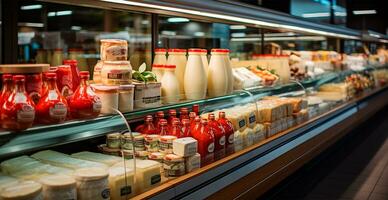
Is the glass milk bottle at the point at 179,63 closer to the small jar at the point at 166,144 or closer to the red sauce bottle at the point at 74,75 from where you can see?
the small jar at the point at 166,144

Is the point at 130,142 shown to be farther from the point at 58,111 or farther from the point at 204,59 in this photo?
the point at 204,59

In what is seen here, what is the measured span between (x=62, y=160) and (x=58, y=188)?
1.26 feet

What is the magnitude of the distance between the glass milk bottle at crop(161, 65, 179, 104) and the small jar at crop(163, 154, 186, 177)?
402mm

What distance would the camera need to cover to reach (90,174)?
168cm

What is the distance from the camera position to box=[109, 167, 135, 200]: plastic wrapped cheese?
5.85 ft

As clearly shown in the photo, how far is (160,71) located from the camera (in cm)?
248

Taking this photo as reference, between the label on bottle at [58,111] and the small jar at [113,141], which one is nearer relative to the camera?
the label on bottle at [58,111]

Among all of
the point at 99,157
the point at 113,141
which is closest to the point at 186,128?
the point at 113,141

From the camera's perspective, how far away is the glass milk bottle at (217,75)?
2.78 meters

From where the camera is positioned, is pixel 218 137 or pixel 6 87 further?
pixel 218 137

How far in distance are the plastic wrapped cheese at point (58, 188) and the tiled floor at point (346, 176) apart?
7.47ft

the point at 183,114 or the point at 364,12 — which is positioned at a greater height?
the point at 364,12

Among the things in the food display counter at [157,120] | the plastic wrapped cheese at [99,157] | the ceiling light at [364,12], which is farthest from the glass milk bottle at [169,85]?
the ceiling light at [364,12]

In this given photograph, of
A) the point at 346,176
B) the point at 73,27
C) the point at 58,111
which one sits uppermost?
the point at 73,27
